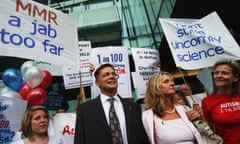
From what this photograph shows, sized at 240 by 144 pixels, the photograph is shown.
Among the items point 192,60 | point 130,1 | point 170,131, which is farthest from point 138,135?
point 130,1

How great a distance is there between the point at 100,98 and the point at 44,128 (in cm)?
63

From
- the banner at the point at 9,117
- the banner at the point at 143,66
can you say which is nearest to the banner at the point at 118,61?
the banner at the point at 143,66

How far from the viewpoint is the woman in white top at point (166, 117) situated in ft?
7.46

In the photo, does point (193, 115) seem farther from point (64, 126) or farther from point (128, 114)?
point (64, 126)

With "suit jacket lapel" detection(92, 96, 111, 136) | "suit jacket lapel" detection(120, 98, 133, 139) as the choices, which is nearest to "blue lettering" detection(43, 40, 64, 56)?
"suit jacket lapel" detection(92, 96, 111, 136)

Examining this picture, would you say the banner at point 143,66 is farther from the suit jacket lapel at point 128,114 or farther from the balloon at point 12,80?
the balloon at point 12,80

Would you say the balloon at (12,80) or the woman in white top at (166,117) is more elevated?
the balloon at (12,80)

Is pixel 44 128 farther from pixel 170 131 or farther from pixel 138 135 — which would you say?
pixel 170 131

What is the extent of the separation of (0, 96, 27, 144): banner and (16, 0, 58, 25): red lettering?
37.2 inches

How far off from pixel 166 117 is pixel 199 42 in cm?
132

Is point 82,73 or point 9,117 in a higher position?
point 82,73

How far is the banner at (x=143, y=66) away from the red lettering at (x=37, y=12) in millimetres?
1260

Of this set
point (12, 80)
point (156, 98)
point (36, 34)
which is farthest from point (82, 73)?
point (156, 98)

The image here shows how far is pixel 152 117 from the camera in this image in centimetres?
240
